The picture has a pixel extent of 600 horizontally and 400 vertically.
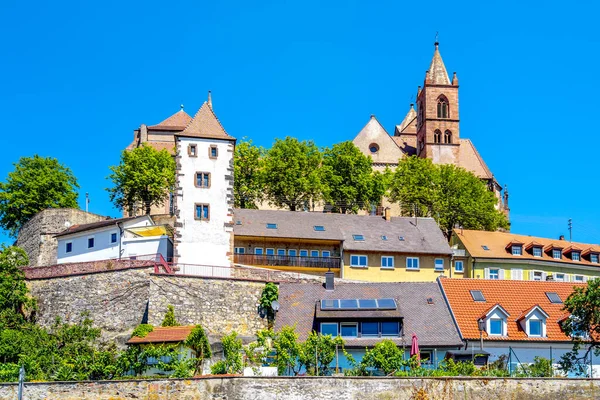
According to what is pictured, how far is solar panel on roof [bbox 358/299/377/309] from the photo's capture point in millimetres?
50906

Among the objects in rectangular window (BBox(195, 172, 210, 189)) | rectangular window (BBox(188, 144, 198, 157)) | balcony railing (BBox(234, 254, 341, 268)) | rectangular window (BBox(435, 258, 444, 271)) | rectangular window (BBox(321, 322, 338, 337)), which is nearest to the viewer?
rectangular window (BBox(321, 322, 338, 337))

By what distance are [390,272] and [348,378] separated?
27774 millimetres

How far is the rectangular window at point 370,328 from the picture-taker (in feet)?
163

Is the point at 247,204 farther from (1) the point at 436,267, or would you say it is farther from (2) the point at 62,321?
(2) the point at 62,321

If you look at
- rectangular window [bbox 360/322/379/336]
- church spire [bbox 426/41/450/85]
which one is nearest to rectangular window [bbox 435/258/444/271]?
rectangular window [bbox 360/322/379/336]

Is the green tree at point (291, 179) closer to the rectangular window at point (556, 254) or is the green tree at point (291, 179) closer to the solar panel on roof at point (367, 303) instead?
the rectangular window at point (556, 254)

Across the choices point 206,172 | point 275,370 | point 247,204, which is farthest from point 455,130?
point 275,370

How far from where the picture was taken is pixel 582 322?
148 feet

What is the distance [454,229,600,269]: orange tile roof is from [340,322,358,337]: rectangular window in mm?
23055

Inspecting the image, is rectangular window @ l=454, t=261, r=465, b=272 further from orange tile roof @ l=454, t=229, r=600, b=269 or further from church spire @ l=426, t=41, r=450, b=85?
church spire @ l=426, t=41, r=450, b=85

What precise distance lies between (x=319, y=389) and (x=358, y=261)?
2773 centimetres

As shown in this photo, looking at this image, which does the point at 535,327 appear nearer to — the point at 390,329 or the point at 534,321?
the point at 534,321

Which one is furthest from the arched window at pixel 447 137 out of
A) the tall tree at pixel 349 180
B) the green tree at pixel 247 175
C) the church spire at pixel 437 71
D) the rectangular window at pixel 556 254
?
the rectangular window at pixel 556 254

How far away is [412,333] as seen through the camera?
163ft
